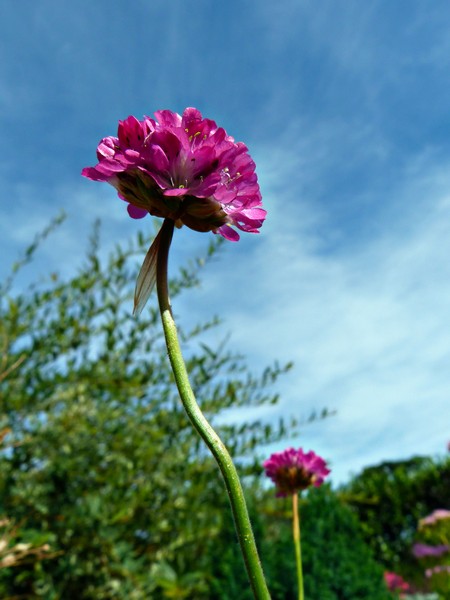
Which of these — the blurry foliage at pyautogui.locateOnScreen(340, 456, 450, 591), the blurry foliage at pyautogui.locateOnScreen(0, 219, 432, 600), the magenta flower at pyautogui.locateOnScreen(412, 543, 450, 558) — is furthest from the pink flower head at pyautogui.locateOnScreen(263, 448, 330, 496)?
the blurry foliage at pyautogui.locateOnScreen(340, 456, 450, 591)

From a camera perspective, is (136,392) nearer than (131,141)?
No

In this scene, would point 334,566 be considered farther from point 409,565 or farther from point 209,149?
point 409,565

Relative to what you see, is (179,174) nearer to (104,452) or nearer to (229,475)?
(229,475)

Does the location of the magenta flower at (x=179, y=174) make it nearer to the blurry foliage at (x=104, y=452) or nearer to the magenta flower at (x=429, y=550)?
the blurry foliage at (x=104, y=452)

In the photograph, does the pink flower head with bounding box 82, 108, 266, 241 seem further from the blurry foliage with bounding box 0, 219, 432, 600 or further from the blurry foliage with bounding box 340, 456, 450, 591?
the blurry foliage with bounding box 340, 456, 450, 591

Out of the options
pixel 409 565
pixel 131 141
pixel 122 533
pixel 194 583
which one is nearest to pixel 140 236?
pixel 122 533

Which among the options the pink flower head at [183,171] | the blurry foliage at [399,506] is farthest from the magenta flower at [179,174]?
the blurry foliage at [399,506]

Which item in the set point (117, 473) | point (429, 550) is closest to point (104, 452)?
point (117, 473)
